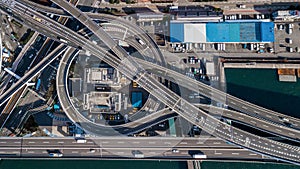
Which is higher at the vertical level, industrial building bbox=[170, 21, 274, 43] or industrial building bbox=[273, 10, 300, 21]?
industrial building bbox=[273, 10, 300, 21]

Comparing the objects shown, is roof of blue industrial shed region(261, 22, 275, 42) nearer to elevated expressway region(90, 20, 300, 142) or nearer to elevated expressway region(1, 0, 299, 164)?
elevated expressway region(90, 20, 300, 142)

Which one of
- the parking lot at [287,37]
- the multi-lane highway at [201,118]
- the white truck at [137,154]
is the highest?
the parking lot at [287,37]

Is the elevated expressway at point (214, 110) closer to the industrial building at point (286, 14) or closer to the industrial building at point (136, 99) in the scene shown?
the industrial building at point (136, 99)

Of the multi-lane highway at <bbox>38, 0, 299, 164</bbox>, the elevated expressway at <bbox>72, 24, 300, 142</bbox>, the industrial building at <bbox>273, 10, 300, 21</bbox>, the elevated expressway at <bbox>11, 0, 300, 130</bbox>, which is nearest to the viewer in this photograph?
the multi-lane highway at <bbox>38, 0, 299, 164</bbox>

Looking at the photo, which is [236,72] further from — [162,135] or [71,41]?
[71,41]

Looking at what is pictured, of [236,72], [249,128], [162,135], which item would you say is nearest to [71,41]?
[162,135]

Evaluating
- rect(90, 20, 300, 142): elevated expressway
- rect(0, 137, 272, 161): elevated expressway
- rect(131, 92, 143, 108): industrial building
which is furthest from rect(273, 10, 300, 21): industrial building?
rect(131, 92, 143, 108): industrial building

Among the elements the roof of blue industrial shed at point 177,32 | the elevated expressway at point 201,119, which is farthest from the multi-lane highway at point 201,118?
the roof of blue industrial shed at point 177,32
